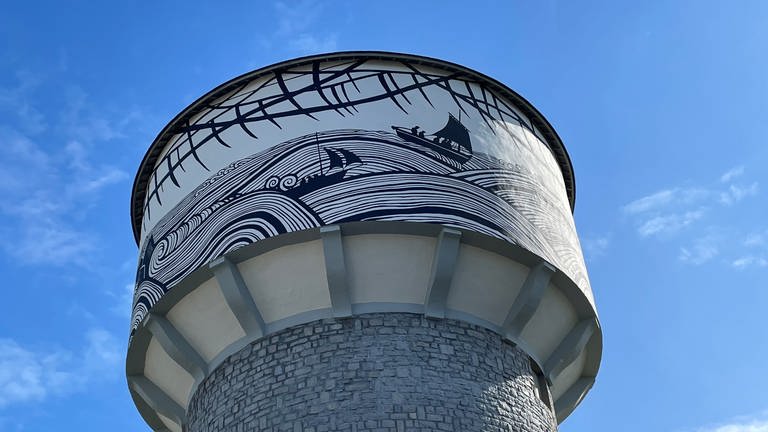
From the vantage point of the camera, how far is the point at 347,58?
13.1 m

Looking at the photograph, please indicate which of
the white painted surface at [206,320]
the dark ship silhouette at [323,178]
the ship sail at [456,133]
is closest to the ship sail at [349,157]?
the dark ship silhouette at [323,178]

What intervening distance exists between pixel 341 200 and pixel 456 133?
2002 mm

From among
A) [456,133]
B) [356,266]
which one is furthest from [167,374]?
[456,133]

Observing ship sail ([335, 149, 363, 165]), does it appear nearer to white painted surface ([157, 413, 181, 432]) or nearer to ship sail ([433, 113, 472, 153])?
ship sail ([433, 113, 472, 153])

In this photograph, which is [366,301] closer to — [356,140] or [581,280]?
[356,140]

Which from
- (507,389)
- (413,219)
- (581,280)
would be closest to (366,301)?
(413,219)

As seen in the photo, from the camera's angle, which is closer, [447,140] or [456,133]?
[447,140]

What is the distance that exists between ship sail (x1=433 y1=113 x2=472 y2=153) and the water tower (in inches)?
0.8

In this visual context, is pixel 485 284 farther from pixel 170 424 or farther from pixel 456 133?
pixel 170 424

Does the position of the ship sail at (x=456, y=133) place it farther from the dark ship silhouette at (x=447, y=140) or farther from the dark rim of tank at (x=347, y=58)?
the dark rim of tank at (x=347, y=58)

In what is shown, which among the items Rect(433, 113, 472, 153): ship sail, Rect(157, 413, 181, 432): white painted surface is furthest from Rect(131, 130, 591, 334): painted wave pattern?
Rect(157, 413, 181, 432): white painted surface

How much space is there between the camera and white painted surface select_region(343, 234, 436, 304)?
37.2 feet

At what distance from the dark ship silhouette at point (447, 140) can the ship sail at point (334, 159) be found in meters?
0.85

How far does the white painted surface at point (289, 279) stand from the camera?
448 inches
